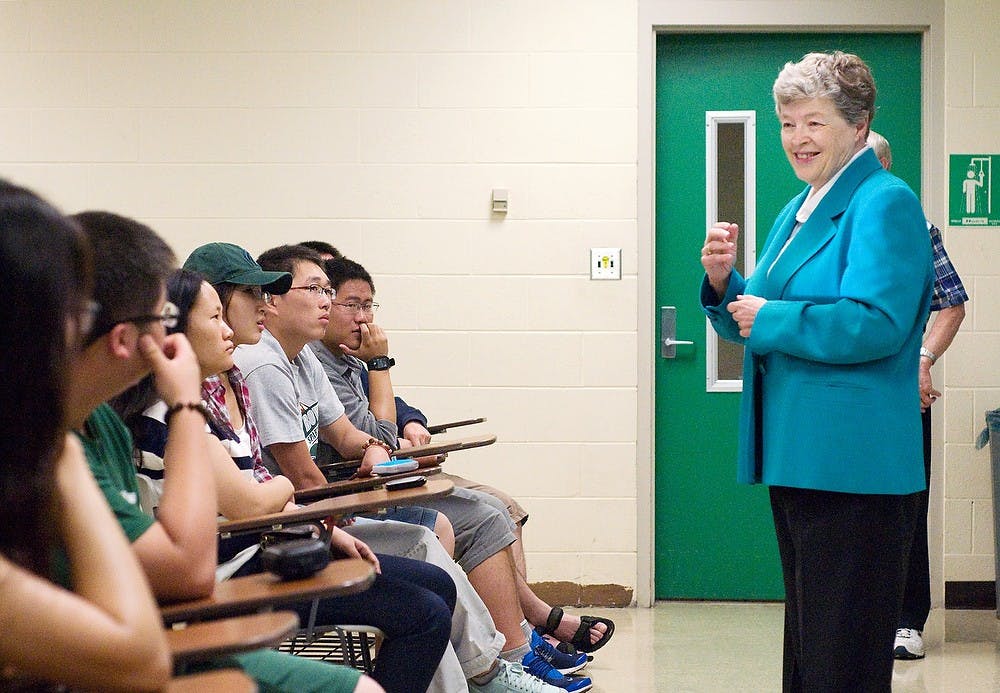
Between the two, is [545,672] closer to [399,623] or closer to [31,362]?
[399,623]

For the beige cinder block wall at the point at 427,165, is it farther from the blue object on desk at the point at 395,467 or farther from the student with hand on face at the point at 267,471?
the blue object on desk at the point at 395,467

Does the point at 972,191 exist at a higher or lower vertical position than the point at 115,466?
higher

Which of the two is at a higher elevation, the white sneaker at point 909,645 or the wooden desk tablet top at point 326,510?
the wooden desk tablet top at point 326,510

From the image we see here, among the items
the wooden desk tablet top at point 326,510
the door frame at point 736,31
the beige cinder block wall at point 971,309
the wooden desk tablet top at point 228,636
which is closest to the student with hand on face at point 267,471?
the wooden desk tablet top at point 326,510

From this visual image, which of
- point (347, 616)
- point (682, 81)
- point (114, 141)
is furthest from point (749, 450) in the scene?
point (114, 141)

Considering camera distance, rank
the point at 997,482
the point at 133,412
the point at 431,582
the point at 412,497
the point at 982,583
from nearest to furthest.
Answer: the point at 133,412 → the point at 412,497 → the point at 431,582 → the point at 997,482 → the point at 982,583

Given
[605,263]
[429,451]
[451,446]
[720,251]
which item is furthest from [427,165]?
A: [720,251]

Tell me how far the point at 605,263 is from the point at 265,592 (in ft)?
9.90

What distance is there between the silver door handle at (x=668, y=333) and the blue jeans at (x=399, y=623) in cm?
238

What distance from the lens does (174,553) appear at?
144 cm

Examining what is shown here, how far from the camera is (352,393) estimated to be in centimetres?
347

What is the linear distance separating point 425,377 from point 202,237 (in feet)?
3.41

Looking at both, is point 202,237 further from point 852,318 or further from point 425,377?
point 852,318

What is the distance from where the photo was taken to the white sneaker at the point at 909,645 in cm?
364
